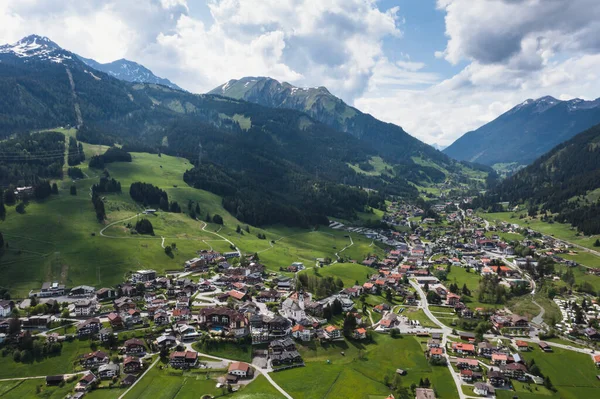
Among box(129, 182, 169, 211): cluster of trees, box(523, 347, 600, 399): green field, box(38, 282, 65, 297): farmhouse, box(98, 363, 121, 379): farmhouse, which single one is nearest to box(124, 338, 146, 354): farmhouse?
box(98, 363, 121, 379): farmhouse

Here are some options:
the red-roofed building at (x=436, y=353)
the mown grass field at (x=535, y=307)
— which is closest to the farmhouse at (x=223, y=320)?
the red-roofed building at (x=436, y=353)

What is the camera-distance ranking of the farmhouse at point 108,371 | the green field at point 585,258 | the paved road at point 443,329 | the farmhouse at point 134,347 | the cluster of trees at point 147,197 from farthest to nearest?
the cluster of trees at point 147,197, the green field at point 585,258, the farmhouse at point 134,347, the paved road at point 443,329, the farmhouse at point 108,371

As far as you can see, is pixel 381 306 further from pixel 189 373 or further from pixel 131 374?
pixel 131 374

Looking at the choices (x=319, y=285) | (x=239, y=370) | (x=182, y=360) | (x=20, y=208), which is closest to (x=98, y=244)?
(x=20, y=208)

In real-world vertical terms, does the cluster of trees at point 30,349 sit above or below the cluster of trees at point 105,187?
below

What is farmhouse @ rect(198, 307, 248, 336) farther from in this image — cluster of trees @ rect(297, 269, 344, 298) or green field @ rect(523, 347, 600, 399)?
green field @ rect(523, 347, 600, 399)

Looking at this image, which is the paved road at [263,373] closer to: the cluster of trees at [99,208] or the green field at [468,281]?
the green field at [468,281]
